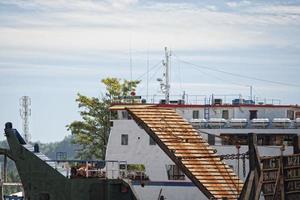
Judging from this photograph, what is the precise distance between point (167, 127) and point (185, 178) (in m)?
4.27

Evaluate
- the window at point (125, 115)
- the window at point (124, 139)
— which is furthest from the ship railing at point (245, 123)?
the window at point (124, 139)

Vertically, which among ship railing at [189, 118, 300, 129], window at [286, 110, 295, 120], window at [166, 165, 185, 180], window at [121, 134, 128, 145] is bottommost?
window at [166, 165, 185, 180]

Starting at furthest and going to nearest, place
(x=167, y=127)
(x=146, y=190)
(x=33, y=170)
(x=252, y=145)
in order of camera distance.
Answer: (x=146, y=190) < (x=167, y=127) < (x=33, y=170) < (x=252, y=145)

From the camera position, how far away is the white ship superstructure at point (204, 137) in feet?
168

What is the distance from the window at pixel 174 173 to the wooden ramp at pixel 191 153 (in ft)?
10.2

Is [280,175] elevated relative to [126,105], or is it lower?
lower

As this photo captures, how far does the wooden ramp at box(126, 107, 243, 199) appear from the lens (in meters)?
45.2

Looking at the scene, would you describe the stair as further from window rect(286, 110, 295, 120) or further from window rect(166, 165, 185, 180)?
window rect(286, 110, 295, 120)

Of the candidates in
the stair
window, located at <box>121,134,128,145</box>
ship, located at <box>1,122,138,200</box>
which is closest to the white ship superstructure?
window, located at <box>121,134,128,145</box>

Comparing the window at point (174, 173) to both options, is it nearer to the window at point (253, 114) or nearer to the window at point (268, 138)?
the window at point (268, 138)

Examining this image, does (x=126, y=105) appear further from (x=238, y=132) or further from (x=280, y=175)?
(x=280, y=175)

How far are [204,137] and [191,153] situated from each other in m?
5.16

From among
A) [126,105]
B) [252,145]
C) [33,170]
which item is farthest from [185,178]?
[252,145]

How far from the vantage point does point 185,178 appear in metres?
51.2
